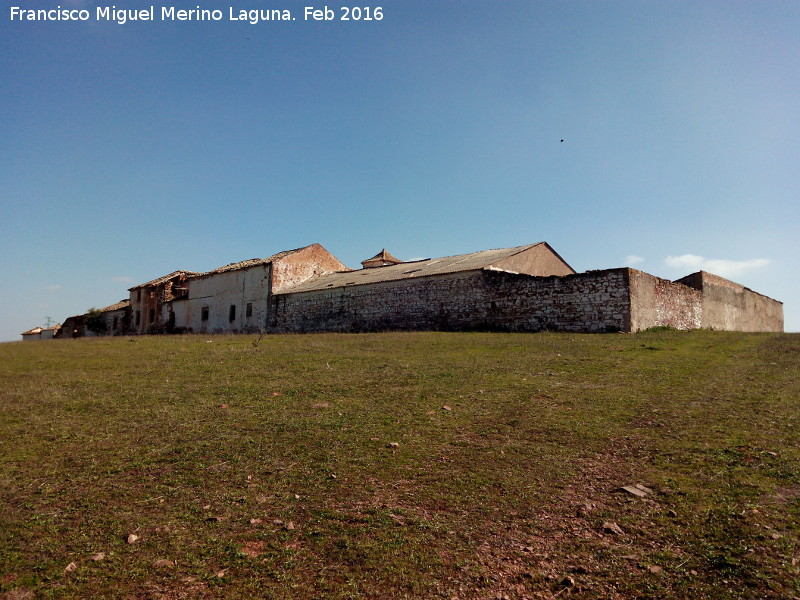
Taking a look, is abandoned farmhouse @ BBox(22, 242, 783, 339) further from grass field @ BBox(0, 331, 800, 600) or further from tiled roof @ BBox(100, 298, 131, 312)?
grass field @ BBox(0, 331, 800, 600)

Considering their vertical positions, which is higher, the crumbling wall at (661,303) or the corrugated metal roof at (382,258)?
the corrugated metal roof at (382,258)

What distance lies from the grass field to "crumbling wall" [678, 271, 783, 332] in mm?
17662

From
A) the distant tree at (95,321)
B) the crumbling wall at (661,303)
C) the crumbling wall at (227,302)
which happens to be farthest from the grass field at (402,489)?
the distant tree at (95,321)

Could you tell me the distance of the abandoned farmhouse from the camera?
21.2 meters

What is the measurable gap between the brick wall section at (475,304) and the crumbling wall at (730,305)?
860 cm

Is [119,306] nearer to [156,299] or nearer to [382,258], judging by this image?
[156,299]

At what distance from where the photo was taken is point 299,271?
36844 mm

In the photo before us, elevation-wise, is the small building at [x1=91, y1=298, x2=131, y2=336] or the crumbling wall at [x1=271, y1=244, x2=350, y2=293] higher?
the crumbling wall at [x1=271, y1=244, x2=350, y2=293]

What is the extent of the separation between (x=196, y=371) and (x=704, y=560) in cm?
1102

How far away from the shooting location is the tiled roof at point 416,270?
26153 millimetres

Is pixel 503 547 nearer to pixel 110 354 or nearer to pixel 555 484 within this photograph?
pixel 555 484

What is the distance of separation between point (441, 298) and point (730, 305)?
17.2 metres

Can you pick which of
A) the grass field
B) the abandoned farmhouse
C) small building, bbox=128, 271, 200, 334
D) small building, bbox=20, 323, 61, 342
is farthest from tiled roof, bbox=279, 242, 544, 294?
small building, bbox=20, 323, 61, 342

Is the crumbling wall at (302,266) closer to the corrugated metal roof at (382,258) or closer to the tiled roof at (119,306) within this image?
the corrugated metal roof at (382,258)
